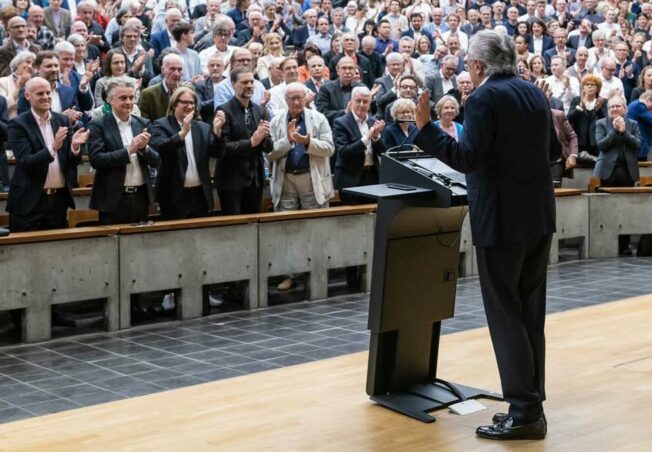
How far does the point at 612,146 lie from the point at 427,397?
→ 5.95 meters

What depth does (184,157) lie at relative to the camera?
7.46m

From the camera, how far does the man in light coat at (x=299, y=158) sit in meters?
8.05

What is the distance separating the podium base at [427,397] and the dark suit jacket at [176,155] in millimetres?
3177

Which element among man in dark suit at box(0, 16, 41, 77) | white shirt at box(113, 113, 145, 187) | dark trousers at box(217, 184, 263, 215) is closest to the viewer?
white shirt at box(113, 113, 145, 187)

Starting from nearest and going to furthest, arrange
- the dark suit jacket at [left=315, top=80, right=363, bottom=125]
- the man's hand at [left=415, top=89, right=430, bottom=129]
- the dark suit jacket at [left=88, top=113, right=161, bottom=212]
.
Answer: the man's hand at [left=415, top=89, right=430, bottom=129]
the dark suit jacket at [left=88, top=113, right=161, bottom=212]
the dark suit jacket at [left=315, top=80, right=363, bottom=125]

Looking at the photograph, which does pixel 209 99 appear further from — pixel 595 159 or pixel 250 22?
pixel 595 159

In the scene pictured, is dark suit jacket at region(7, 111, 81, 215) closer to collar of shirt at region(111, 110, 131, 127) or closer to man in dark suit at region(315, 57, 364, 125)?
collar of shirt at region(111, 110, 131, 127)

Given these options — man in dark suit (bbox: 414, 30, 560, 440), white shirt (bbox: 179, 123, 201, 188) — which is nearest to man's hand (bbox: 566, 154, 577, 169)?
white shirt (bbox: 179, 123, 201, 188)

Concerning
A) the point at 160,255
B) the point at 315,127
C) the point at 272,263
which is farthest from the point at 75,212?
the point at 315,127

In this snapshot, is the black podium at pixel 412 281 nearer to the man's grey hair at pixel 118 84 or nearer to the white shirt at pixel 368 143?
the man's grey hair at pixel 118 84

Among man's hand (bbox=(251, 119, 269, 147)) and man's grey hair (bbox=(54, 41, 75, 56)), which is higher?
man's grey hair (bbox=(54, 41, 75, 56))

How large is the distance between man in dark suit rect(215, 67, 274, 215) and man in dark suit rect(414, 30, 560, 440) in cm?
370

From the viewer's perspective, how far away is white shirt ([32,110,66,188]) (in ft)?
22.9

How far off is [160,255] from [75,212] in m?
0.66
